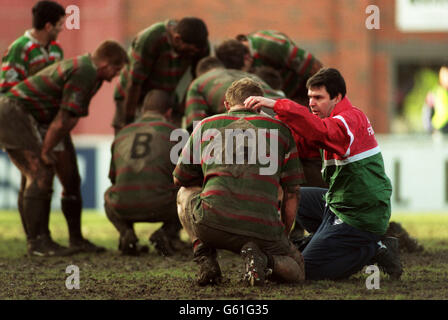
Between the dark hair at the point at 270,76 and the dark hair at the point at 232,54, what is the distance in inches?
7.6

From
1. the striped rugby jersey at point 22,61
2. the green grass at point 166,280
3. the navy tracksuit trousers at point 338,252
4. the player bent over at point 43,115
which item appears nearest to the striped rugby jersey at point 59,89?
the player bent over at point 43,115

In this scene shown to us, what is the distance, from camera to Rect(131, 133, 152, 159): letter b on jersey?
22.5 ft

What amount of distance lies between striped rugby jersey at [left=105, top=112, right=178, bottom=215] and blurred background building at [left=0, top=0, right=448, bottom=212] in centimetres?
1302

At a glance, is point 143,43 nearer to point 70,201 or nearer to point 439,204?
point 70,201

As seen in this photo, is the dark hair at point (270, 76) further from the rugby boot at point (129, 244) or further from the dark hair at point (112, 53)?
the rugby boot at point (129, 244)

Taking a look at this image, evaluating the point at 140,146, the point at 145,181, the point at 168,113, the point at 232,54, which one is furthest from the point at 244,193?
the point at 232,54

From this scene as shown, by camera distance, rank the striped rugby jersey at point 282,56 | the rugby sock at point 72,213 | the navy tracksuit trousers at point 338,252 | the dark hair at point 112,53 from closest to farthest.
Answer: the navy tracksuit trousers at point 338,252 → the dark hair at point 112,53 → the striped rugby jersey at point 282,56 → the rugby sock at point 72,213

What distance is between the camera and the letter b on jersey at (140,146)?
6848 millimetres

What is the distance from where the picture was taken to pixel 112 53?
7062 millimetres

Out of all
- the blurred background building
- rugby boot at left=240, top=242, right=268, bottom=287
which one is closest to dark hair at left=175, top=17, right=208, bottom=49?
rugby boot at left=240, top=242, right=268, bottom=287

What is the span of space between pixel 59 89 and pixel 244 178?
2697mm

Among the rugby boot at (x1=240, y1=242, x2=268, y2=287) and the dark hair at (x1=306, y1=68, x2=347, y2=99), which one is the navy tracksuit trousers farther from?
the dark hair at (x1=306, y1=68, x2=347, y2=99)

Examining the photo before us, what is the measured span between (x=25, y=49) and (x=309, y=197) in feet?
10.2

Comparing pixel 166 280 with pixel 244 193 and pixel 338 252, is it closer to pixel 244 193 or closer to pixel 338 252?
pixel 244 193
